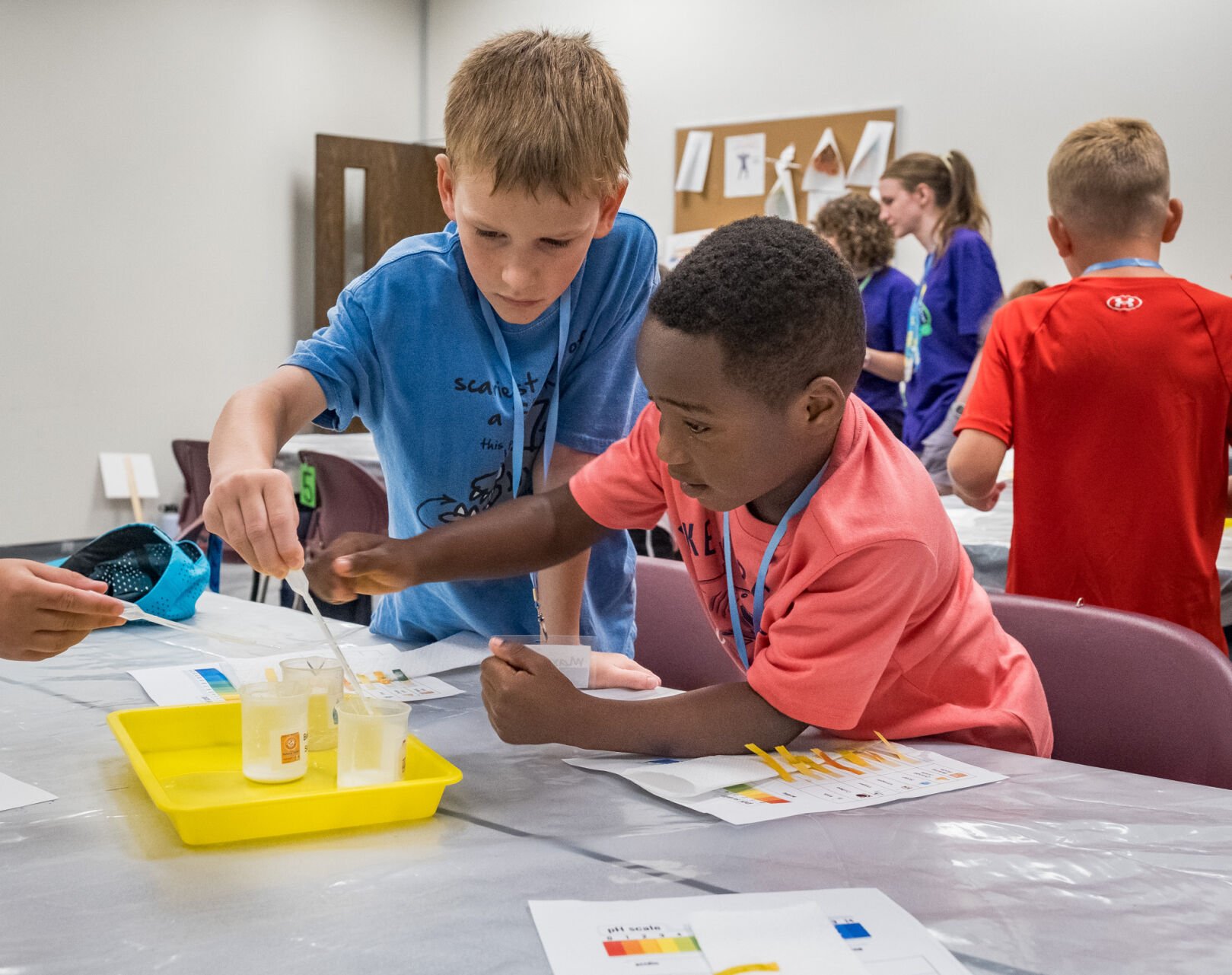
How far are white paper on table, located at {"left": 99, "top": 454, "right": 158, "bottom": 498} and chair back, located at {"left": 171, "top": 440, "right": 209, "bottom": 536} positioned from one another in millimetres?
196

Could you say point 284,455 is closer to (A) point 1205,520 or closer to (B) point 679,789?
(A) point 1205,520

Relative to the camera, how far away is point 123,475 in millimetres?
5469

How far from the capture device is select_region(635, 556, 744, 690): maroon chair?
5.25 ft

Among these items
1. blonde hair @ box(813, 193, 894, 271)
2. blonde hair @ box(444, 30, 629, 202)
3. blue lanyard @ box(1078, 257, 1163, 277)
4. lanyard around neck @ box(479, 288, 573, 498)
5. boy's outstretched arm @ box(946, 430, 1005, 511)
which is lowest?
boy's outstretched arm @ box(946, 430, 1005, 511)

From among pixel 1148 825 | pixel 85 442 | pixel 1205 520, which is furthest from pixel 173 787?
pixel 85 442

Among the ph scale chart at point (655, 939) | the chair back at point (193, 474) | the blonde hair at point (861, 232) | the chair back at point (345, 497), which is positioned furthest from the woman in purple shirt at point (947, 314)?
the chair back at point (193, 474)

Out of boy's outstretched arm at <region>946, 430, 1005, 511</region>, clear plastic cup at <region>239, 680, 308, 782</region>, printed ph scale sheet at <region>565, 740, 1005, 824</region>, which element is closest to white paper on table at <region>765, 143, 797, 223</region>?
boy's outstretched arm at <region>946, 430, 1005, 511</region>

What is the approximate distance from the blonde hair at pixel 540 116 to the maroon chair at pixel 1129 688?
2.42ft

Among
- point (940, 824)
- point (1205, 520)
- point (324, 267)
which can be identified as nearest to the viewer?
point (940, 824)

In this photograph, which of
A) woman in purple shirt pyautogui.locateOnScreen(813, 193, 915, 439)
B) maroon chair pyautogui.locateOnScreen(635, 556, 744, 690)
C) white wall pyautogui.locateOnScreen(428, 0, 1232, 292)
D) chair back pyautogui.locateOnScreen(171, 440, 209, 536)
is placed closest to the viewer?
maroon chair pyautogui.locateOnScreen(635, 556, 744, 690)

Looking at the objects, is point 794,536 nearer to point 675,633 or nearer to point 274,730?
point 274,730

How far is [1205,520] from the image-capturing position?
6.17 ft

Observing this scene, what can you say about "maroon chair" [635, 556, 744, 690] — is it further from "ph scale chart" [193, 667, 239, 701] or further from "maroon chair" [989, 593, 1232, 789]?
"ph scale chart" [193, 667, 239, 701]

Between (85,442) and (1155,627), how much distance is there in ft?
17.0
